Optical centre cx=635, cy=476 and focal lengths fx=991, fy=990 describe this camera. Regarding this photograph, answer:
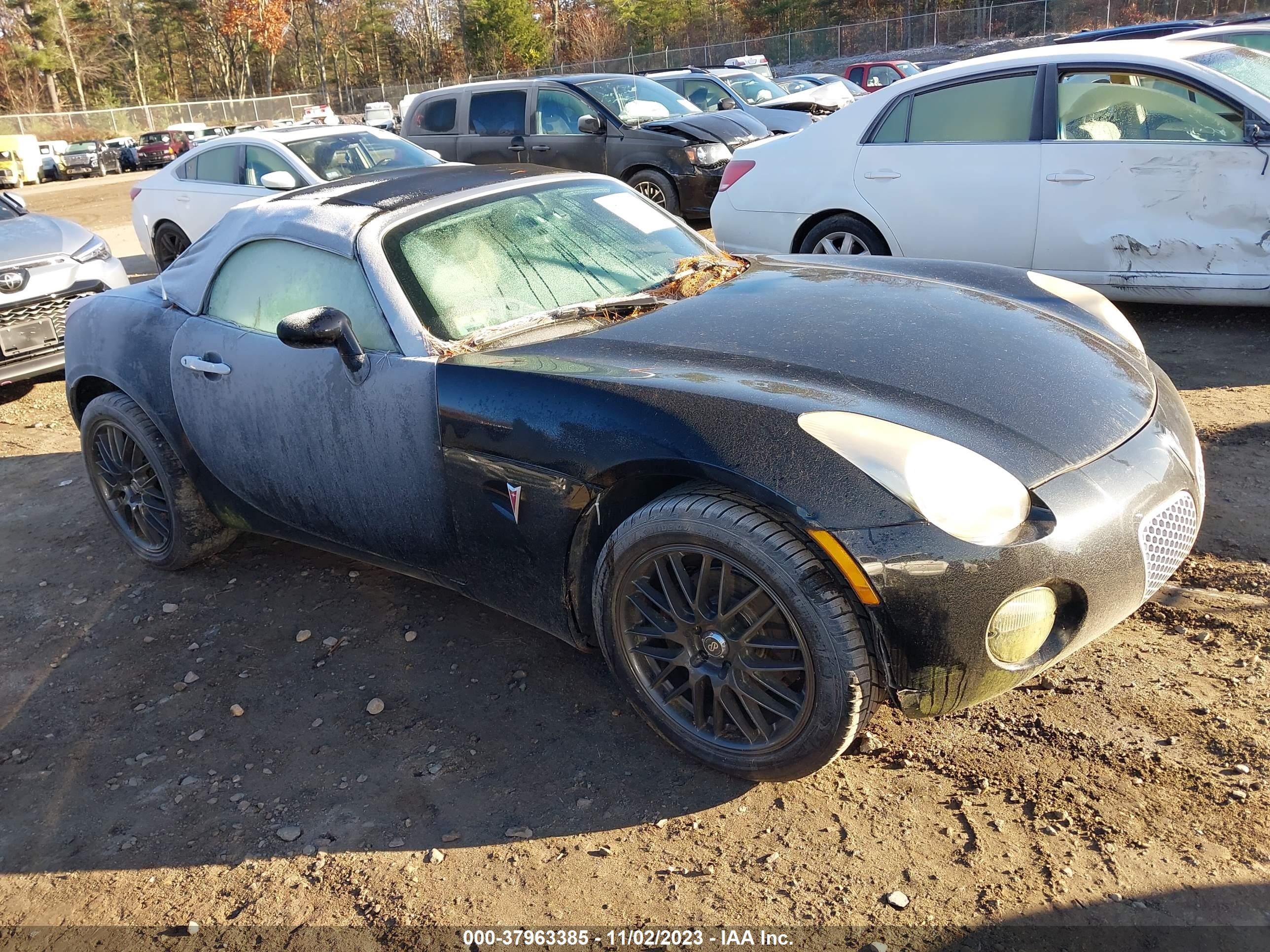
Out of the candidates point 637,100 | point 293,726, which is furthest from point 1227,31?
point 293,726

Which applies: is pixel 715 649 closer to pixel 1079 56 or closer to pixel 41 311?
pixel 1079 56

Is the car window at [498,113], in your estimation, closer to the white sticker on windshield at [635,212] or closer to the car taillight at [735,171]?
the car taillight at [735,171]

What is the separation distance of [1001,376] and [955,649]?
34.2 inches

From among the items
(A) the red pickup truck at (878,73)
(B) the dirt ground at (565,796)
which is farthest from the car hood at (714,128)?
(A) the red pickup truck at (878,73)

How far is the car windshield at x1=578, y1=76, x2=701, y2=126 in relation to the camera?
1052 centimetres

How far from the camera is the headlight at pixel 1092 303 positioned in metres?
3.25

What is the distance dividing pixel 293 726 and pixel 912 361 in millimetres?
2142

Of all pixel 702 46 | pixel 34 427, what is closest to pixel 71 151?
pixel 702 46

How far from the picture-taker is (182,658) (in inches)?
139

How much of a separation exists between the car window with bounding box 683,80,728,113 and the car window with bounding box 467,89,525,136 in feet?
12.1

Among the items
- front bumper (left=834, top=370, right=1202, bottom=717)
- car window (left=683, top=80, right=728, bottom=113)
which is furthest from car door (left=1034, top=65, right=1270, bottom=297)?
car window (left=683, top=80, right=728, bottom=113)

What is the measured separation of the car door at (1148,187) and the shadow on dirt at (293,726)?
4.10 m

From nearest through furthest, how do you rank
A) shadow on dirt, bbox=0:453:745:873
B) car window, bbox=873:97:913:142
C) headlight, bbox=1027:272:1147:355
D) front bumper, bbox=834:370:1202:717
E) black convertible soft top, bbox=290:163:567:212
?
front bumper, bbox=834:370:1202:717 < shadow on dirt, bbox=0:453:745:873 < headlight, bbox=1027:272:1147:355 < black convertible soft top, bbox=290:163:567:212 < car window, bbox=873:97:913:142

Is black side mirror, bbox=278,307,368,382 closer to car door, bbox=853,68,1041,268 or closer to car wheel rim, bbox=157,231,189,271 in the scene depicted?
car door, bbox=853,68,1041,268
